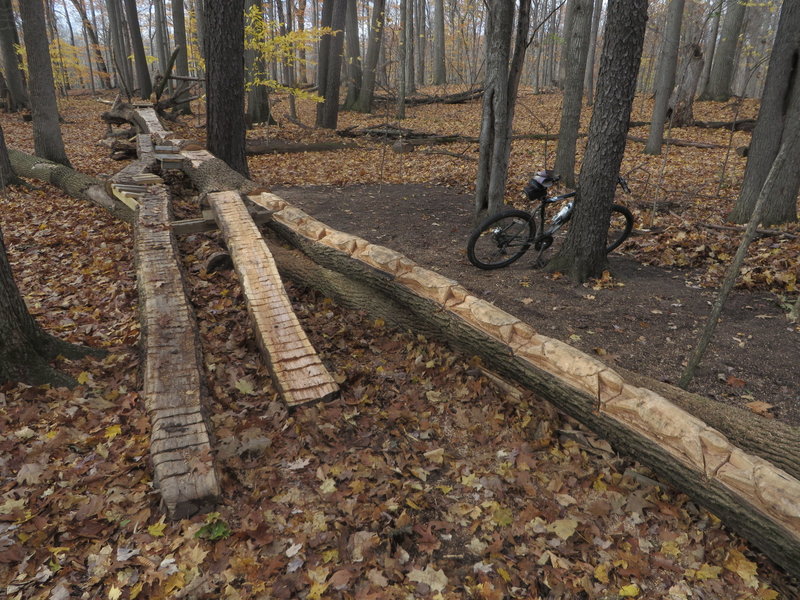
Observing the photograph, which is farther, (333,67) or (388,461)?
(333,67)

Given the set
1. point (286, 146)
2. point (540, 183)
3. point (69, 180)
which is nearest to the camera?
point (540, 183)

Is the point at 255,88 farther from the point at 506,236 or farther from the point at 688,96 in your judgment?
the point at 688,96

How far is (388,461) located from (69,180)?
8721mm

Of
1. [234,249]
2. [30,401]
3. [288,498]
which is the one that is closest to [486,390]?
[288,498]

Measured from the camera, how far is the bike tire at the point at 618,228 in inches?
232

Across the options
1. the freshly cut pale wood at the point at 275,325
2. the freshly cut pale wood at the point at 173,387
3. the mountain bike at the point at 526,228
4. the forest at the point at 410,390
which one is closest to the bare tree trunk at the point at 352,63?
the forest at the point at 410,390

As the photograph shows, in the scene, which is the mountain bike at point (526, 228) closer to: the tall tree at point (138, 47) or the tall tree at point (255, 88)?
the tall tree at point (255, 88)

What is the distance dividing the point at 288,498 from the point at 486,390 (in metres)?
1.74

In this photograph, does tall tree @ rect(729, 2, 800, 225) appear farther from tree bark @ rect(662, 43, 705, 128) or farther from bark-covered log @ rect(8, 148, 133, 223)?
bark-covered log @ rect(8, 148, 133, 223)

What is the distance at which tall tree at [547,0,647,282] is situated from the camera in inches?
182

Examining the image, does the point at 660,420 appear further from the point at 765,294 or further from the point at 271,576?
the point at 765,294

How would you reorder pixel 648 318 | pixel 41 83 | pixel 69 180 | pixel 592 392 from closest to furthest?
pixel 592 392
pixel 648 318
pixel 69 180
pixel 41 83

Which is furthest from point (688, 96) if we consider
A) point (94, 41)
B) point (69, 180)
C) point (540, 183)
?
point (94, 41)

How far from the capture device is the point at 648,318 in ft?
15.3
